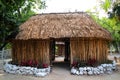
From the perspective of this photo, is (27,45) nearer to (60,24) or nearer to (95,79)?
(60,24)

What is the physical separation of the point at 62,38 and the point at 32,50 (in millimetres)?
2126

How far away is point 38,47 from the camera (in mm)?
16984

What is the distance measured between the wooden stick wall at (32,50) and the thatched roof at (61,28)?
693mm

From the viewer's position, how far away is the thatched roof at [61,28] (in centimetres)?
1625

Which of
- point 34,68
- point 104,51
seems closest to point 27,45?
point 34,68

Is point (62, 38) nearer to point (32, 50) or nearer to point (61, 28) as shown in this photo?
point (61, 28)

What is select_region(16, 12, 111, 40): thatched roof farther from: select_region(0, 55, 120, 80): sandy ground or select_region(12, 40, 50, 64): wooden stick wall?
select_region(0, 55, 120, 80): sandy ground

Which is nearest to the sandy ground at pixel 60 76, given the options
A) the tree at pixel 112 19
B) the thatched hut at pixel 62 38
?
the thatched hut at pixel 62 38

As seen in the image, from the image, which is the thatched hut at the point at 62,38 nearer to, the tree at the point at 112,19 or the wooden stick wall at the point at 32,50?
the wooden stick wall at the point at 32,50

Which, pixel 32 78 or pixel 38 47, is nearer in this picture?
pixel 32 78

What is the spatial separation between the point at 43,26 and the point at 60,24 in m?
1.15

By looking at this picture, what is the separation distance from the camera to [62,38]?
56.7ft

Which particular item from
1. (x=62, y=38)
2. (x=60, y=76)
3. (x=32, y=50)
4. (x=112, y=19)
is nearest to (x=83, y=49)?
(x=62, y=38)

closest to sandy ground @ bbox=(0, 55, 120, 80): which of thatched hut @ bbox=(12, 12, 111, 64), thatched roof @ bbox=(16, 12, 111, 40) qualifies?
thatched hut @ bbox=(12, 12, 111, 64)
